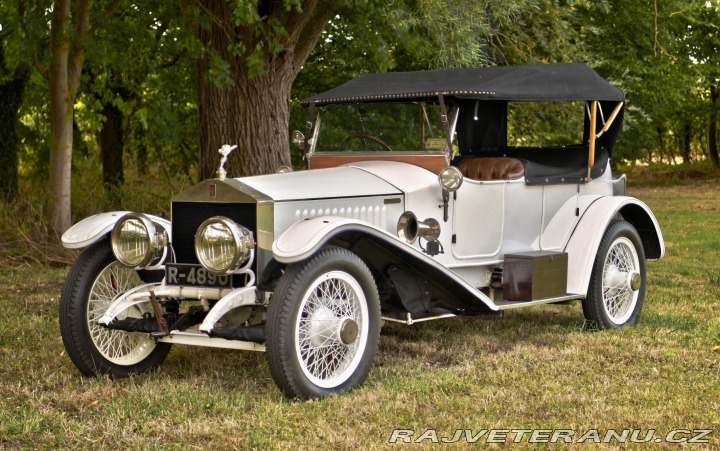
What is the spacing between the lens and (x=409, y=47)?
11.9m

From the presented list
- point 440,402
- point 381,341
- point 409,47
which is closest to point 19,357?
point 381,341

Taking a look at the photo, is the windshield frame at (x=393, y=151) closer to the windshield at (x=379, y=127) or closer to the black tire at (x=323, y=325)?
the windshield at (x=379, y=127)

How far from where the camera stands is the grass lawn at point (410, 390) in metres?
4.51

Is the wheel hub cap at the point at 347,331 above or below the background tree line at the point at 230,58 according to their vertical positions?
below

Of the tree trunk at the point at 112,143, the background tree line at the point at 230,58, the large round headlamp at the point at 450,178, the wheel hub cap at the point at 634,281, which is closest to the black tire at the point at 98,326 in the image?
the large round headlamp at the point at 450,178

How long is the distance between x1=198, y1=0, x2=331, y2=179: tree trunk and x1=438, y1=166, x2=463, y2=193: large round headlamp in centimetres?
444

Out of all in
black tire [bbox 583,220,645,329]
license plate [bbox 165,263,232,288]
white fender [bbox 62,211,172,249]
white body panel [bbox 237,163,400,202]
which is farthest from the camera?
black tire [bbox 583,220,645,329]

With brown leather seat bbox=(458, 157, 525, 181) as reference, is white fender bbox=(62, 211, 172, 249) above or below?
below

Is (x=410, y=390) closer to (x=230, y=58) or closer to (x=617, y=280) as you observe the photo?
(x=617, y=280)

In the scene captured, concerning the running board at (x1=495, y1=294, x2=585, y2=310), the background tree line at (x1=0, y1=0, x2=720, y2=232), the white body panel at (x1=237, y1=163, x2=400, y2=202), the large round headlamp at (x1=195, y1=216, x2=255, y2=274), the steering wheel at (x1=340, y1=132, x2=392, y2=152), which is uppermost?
the background tree line at (x1=0, y1=0, x2=720, y2=232)

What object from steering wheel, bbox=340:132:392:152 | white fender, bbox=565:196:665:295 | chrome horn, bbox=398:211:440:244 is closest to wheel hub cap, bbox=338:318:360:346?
chrome horn, bbox=398:211:440:244

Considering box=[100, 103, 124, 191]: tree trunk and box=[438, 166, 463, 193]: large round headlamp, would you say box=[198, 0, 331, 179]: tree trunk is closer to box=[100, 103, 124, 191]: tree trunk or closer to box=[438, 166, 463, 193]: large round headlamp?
box=[438, 166, 463, 193]: large round headlamp

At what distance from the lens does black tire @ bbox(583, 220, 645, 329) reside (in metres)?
6.90

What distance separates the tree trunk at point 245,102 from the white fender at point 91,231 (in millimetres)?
4492
